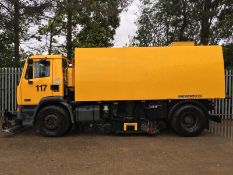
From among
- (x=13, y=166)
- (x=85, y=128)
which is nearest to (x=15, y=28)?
(x=85, y=128)

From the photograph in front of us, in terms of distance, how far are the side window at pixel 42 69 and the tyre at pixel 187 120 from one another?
4299 millimetres

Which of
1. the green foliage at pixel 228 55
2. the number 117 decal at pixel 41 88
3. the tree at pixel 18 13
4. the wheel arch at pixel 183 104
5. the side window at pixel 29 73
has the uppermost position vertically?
the tree at pixel 18 13

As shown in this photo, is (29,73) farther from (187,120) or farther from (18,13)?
(18,13)

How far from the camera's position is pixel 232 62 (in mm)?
27516

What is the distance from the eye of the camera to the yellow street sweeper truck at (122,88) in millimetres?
14664

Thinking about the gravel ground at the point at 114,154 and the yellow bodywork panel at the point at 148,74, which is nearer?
the gravel ground at the point at 114,154

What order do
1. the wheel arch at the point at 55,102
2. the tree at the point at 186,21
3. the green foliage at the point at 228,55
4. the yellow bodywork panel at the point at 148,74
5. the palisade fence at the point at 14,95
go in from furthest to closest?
the tree at the point at 186,21 → the green foliage at the point at 228,55 → the palisade fence at the point at 14,95 → the wheel arch at the point at 55,102 → the yellow bodywork panel at the point at 148,74

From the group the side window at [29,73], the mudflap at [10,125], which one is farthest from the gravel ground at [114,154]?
the side window at [29,73]

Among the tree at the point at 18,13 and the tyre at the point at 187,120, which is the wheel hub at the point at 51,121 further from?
the tree at the point at 18,13

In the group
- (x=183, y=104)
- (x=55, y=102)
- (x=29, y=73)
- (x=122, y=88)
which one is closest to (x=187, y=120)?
(x=183, y=104)

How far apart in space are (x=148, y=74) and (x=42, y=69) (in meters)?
3.38

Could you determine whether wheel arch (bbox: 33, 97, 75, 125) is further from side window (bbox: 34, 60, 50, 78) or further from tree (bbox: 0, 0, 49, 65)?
tree (bbox: 0, 0, 49, 65)

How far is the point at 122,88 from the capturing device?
1467 cm

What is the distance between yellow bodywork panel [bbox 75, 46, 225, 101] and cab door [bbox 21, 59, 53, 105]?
3.18 feet
